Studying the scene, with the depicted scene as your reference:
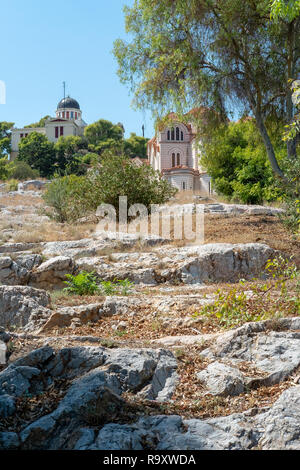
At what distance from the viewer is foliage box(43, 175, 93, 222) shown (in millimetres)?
13734

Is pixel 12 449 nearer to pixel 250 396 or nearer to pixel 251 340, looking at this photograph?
pixel 250 396

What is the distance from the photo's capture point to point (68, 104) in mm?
86688

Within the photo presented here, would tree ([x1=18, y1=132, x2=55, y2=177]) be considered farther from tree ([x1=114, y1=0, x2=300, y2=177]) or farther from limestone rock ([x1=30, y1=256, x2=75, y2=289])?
limestone rock ([x1=30, y1=256, x2=75, y2=289])

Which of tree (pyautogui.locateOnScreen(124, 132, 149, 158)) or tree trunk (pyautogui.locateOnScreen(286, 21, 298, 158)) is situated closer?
tree trunk (pyautogui.locateOnScreen(286, 21, 298, 158))

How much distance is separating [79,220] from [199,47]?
667 cm

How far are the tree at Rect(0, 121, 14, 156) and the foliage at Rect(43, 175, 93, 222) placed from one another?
2438 inches

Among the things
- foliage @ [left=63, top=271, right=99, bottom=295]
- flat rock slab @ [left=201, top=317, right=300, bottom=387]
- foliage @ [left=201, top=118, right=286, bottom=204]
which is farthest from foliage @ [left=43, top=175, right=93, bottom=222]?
flat rock slab @ [left=201, top=317, right=300, bottom=387]

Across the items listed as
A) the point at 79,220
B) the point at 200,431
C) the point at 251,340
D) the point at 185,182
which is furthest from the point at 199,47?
the point at 185,182

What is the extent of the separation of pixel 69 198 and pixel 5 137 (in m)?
67.2

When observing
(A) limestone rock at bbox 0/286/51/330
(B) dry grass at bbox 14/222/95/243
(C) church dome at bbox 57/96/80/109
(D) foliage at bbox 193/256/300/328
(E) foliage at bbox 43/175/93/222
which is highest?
(C) church dome at bbox 57/96/80/109

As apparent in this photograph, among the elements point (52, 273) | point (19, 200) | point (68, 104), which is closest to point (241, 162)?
point (19, 200)

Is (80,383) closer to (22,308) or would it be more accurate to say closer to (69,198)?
(22,308)

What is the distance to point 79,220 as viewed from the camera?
13805mm

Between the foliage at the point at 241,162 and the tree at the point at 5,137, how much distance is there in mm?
55983
